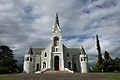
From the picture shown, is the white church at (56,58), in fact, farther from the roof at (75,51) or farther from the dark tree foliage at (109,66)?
the dark tree foliage at (109,66)

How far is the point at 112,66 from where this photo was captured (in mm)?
65688

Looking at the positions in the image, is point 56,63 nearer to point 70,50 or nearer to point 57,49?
point 57,49

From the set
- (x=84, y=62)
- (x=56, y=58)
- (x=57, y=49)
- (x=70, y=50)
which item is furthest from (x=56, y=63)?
(x=84, y=62)

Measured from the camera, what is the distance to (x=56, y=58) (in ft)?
209

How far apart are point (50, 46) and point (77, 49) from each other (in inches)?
502

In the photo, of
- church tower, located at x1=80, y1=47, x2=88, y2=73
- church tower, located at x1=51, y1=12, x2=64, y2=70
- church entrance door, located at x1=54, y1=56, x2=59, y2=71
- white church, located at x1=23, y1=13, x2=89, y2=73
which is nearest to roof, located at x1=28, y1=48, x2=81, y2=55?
white church, located at x1=23, y1=13, x2=89, y2=73

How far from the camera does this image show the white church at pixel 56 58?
205ft

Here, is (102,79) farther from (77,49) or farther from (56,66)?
(77,49)

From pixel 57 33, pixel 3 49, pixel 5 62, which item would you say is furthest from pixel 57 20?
pixel 3 49

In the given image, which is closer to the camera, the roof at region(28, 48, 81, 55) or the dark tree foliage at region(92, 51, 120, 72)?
the dark tree foliage at region(92, 51, 120, 72)

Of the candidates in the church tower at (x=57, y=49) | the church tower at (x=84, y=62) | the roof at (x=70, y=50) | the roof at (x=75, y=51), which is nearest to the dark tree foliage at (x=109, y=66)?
the church tower at (x=84, y=62)

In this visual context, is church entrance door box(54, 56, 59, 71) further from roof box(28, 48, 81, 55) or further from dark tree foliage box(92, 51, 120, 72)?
dark tree foliage box(92, 51, 120, 72)

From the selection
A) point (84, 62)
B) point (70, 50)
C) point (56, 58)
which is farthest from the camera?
point (70, 50)

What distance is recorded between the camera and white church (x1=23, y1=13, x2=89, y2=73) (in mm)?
62500
